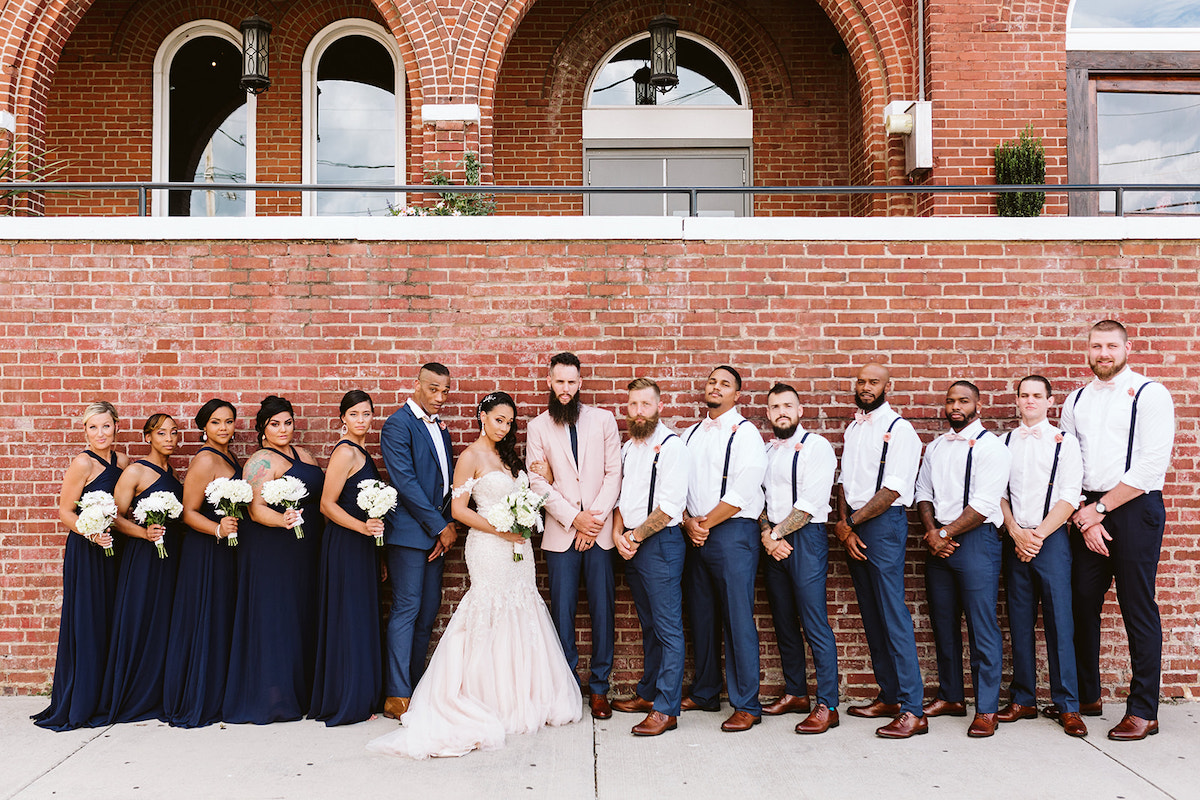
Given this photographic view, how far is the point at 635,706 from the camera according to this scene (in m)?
5.91

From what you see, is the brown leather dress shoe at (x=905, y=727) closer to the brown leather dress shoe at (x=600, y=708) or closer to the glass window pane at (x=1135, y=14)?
the brown leather dress shoe at (x=600, y=708)

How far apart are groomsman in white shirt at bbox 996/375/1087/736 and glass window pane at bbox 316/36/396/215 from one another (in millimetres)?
7403

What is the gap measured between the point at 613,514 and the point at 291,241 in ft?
9.66

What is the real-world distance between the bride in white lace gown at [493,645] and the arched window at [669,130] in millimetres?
5229

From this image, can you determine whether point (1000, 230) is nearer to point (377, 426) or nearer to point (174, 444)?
point (377, 426)

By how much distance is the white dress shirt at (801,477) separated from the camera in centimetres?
569

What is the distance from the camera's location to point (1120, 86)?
9.14 metres

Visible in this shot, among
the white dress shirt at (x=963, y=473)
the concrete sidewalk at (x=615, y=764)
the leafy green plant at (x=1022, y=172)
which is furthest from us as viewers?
the leafy green plant at (x=1022, y=172)

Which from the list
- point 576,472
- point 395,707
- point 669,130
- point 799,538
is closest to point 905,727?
point 799,538

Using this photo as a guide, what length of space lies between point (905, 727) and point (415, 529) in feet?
10.4

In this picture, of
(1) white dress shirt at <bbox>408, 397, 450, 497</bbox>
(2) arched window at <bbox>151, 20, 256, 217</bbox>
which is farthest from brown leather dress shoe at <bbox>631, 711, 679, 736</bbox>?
(2) arched window at <bbox>151, 20, 256, 217</bbox>

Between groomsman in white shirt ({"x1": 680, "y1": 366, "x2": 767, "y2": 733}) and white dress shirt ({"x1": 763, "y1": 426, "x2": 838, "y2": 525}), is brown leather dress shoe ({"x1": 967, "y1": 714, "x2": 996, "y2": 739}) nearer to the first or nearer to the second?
groomsman in white shirt ({"x1": 680, "y1": 366, "x2": 767, "y2": 733})

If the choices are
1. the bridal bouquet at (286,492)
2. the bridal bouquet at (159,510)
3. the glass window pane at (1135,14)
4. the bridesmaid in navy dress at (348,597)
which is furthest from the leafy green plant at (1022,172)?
the bridal bouquet at (159,510)

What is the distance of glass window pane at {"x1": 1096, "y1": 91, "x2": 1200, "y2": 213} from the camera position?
9195 mm
